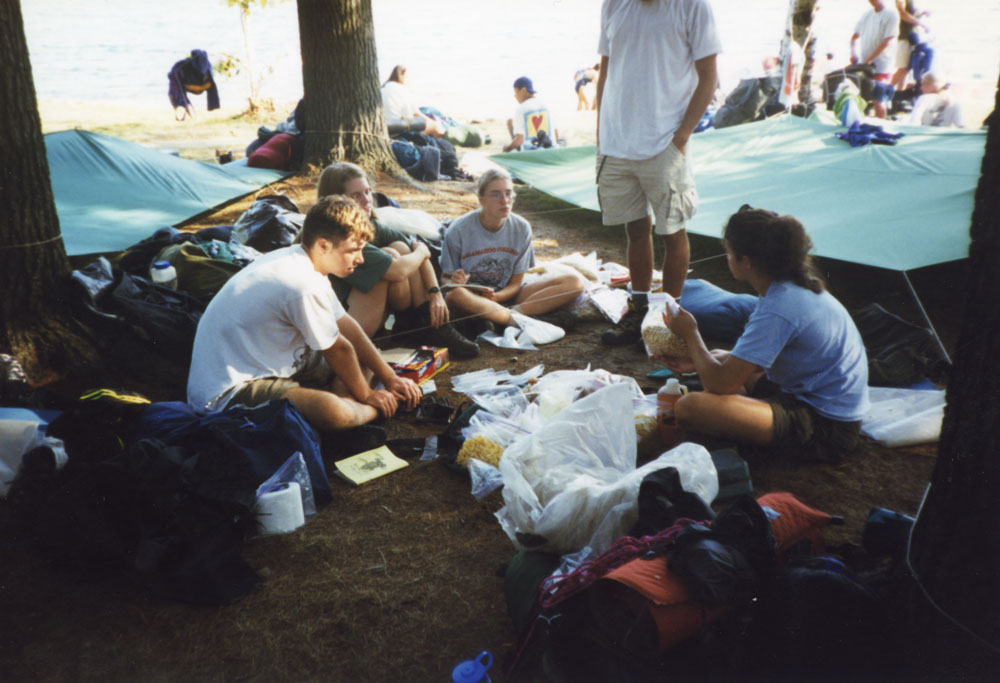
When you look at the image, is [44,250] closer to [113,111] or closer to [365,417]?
[365,417]

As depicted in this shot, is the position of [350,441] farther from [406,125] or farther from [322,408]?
[406,125]

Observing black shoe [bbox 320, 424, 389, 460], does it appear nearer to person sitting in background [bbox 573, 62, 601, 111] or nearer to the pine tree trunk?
the pine tree trunk

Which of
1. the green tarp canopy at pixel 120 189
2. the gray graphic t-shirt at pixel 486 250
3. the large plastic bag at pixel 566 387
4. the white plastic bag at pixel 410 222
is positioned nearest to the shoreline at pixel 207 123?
the green tarp canopy at pixel 120 189

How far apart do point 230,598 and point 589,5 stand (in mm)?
34459

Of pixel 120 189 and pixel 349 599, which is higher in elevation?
pixel 120 189

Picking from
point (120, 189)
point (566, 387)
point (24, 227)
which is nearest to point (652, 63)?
point (566, 387)

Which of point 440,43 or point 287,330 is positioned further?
point 440,43

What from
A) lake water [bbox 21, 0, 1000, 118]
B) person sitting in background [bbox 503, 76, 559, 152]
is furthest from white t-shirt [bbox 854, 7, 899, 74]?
person sitting in background [bbox 503, 76, 559, 152]

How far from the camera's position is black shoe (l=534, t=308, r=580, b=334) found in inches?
161

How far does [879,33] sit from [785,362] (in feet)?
25.9

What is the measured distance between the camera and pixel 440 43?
83.9 feet

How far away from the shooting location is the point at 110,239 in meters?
4.78

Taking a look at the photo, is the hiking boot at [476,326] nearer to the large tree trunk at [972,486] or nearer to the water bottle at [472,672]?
the water bottle at [472,672]

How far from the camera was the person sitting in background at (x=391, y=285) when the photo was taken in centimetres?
360
